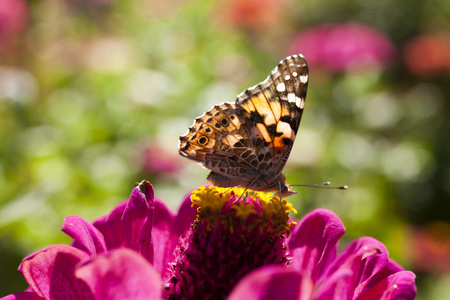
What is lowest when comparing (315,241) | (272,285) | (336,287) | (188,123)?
(188,123)

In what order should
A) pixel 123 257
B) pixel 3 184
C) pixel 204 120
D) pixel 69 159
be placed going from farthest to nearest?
1. pixel 69 159
2. pixel 3 184
3. pixel 204 120
4. pixel 123 257

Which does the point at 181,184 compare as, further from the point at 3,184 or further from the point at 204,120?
the point at 204,120

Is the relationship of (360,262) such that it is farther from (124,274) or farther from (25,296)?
(25,296)

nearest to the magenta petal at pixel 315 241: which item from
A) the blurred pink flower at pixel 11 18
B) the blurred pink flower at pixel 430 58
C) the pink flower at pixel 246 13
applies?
the blurred pink flower at pixel 11 18

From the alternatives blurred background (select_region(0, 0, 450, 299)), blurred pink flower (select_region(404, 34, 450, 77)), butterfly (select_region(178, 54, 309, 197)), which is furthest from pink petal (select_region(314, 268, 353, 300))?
blurred pink flower (select_region(404, 34, 450, 77))

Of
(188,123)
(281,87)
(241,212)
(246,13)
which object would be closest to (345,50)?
(188,123)

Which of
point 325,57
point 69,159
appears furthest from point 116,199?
point 325,57

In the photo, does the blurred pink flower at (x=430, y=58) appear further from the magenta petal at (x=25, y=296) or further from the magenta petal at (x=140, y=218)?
the magenta petal at (x=25, y=296)
